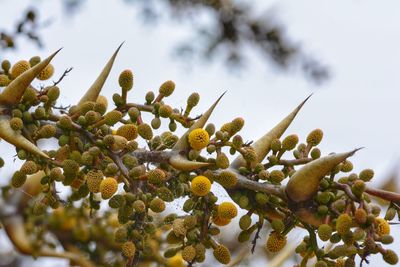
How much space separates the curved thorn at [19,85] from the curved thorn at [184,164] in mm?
244

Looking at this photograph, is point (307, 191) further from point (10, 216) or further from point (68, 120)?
point (10, 216)

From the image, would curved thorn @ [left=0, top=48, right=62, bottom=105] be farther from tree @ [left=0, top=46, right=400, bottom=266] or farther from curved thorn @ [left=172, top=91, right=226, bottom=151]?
curved thorn @ [left=172, top=91, right=226, bottom=151]

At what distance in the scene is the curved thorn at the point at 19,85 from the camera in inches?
40.6

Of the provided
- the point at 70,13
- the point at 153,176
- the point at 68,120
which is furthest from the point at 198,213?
the point at 70,13

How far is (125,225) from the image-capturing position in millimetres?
1147

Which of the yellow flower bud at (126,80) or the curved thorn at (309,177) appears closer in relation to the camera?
the curved thorn at (309,177)

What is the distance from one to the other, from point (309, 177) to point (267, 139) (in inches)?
5.6

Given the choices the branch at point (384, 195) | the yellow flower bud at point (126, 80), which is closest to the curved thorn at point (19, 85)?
A: the yellow flower bud at point (126, 80)

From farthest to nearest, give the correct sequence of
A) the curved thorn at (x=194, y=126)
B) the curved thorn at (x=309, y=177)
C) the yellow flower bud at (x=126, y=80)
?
1. the yellow flower bud at (x=126, y=80)
2. the curved thorn at (x=194, y=126)
3. the curved thorn at (x=309, y=177)

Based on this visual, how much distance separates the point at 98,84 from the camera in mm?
1139

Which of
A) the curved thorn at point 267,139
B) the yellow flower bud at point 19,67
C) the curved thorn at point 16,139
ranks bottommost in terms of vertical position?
the curved thorn at point 16,139

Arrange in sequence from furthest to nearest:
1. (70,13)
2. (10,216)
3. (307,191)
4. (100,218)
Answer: (70,13) → (100,218) → (10,216) → (307,191)

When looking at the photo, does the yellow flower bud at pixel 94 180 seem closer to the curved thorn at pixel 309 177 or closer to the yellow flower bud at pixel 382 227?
the curved thorn at pixel 309 177

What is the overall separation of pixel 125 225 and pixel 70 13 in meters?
2.54
